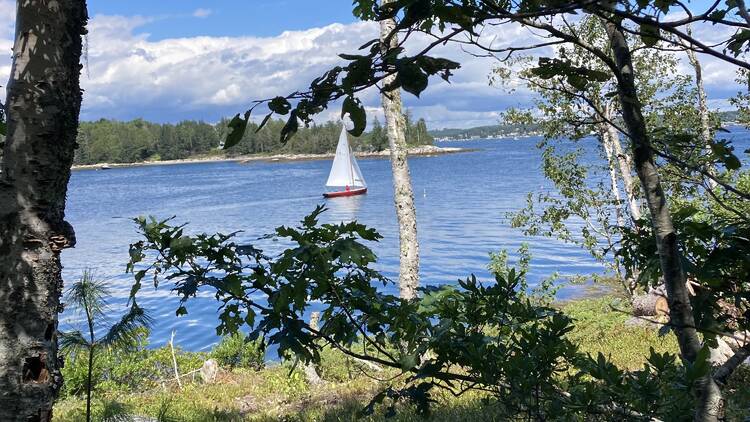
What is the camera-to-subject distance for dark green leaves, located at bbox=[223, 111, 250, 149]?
1.38 meters

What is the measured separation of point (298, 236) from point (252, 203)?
5690 centimetres

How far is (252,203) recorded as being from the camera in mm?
58406

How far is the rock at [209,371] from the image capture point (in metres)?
11.2

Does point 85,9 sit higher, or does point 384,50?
point 85,9

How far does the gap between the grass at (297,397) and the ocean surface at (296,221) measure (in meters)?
1.54

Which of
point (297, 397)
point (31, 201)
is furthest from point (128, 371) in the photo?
point (31, 201)

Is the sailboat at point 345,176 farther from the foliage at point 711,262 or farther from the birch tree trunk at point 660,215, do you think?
the birch tree trunk at point 660,215

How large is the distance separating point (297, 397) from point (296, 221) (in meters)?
34.8

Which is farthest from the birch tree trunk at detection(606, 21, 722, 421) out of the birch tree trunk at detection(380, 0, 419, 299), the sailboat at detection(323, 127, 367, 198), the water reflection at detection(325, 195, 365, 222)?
the sailboat at detection(323, 127, 367, 198)

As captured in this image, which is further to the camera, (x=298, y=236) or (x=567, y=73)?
(x=298, y=236)

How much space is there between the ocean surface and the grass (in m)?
1.54

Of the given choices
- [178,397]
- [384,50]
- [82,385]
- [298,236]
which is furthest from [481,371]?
[82,385]

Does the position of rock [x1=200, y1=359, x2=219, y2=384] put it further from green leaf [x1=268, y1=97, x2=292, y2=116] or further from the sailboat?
the sailboat

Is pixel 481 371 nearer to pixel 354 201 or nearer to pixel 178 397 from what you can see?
pixel 178 397
